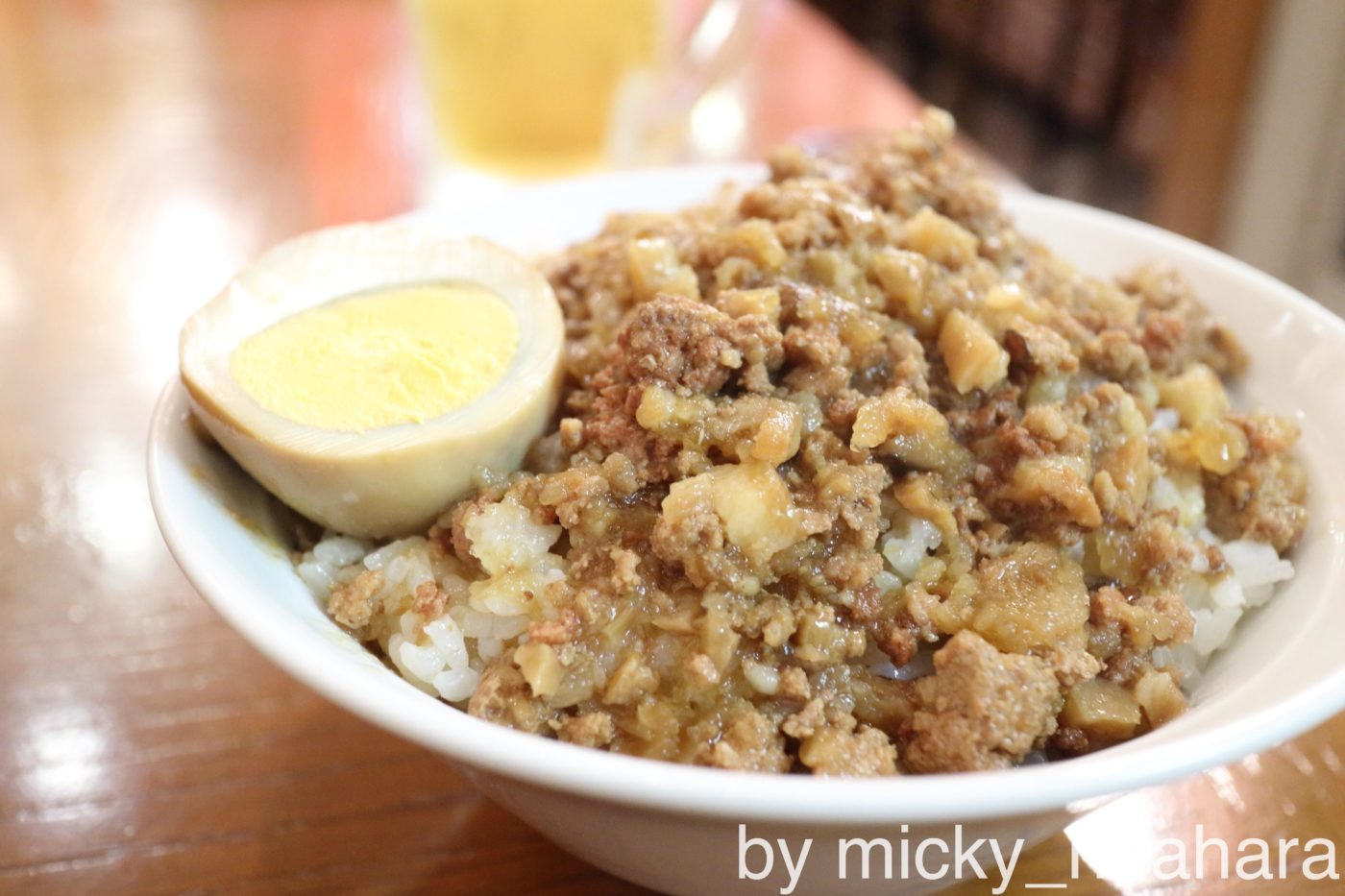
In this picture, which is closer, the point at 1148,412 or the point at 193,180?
the point at 1148,412

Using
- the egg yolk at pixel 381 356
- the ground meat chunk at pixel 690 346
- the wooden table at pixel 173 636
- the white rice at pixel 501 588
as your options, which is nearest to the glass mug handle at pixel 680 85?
the wooden table at pixel 173 636

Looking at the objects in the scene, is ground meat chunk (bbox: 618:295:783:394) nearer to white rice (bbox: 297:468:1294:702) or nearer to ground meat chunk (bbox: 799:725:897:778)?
white rice (bbox: 297:468:1294:702)

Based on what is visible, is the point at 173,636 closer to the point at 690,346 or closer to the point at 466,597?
the point at 466,597

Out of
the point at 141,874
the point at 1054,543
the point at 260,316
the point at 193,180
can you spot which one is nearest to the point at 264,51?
the point at 193,180

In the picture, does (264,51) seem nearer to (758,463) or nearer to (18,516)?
(18,516)

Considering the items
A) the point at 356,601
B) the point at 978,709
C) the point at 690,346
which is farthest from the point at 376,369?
the point at 978,709
